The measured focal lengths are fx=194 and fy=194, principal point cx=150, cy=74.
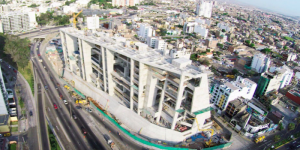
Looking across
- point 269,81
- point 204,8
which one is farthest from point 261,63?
point 204,8

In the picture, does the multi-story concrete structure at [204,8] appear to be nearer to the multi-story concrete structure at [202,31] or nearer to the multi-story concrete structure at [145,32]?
the multi-story concrete structure at [202,31]

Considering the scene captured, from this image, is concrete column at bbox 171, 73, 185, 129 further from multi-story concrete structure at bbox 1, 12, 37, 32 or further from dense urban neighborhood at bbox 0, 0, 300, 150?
multi-story concrete structure at bbox 1, 12, 37, 32

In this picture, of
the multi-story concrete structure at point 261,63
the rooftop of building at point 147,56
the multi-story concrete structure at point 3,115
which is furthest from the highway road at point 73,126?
the multi-story concrete structure at point 261,63

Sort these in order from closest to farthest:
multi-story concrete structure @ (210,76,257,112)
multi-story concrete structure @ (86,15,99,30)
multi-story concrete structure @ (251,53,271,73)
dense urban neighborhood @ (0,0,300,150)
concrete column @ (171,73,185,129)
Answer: concrete column @ (171,73,185,129) < dense urban neighborhood @ (0,0,300,150) < multi-story concrete structure @ (210,76,257,112) < multi-story concrete structure @ (251,53,271,73) < multi-story concrete structure @ (86,15,99,30)

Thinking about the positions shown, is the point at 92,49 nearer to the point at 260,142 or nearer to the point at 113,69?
Result: the point at 113,69

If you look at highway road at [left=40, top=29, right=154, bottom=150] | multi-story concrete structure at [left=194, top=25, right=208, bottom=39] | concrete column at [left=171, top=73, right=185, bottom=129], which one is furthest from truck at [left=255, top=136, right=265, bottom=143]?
multi-story concrete structure at [left=194, top=25, right=208, bottom=39]

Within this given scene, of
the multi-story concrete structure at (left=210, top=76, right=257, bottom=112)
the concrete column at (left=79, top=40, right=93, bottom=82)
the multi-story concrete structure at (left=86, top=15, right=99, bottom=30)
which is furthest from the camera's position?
the multi-story concrete structure at (left=86, top=15, right=99, bottom=30)

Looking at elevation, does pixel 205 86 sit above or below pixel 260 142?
above

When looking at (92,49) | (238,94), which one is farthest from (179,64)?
(92,49)
